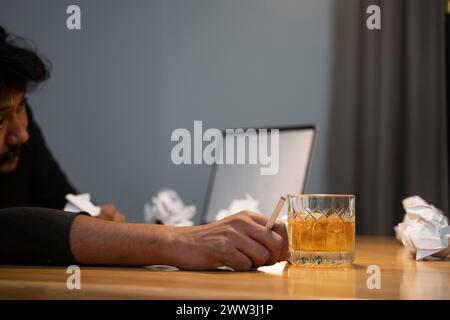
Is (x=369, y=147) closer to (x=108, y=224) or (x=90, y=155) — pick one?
(x=90, y=155)

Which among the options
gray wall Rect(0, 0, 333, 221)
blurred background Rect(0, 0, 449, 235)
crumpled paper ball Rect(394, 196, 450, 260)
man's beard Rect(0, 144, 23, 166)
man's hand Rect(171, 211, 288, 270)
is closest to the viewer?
man's hand Rect(171, 211, 288, 270)

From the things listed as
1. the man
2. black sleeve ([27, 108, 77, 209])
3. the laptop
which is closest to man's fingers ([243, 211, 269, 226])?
the man

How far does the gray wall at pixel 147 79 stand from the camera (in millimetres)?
2342

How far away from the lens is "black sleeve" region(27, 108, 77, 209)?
195 centimetres

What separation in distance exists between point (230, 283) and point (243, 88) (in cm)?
163

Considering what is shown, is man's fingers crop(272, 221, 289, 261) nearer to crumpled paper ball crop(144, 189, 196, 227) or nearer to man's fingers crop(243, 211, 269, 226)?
man's fingers crop(243, 211, 269, 226)

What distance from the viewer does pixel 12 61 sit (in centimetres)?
154

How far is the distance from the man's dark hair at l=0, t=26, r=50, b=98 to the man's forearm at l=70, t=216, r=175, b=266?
0.72m

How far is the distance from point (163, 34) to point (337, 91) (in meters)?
0.71

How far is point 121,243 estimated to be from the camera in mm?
921

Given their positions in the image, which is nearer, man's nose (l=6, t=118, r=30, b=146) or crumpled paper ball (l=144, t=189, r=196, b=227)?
man's nose (l=6, t=118, r=30, b=146)

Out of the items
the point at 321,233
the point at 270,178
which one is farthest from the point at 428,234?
the point at 270,178

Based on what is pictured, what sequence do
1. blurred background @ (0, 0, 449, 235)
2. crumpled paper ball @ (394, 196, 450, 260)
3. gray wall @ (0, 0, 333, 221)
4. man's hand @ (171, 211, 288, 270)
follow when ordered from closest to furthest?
man's hand @ (171, 211, 288, 270)
crumpled paper ball @ (394, 196, 450, 260)
blurred background @ (0, 0, 449, 235)
gray wall @ (0, 0, 333, 221)
